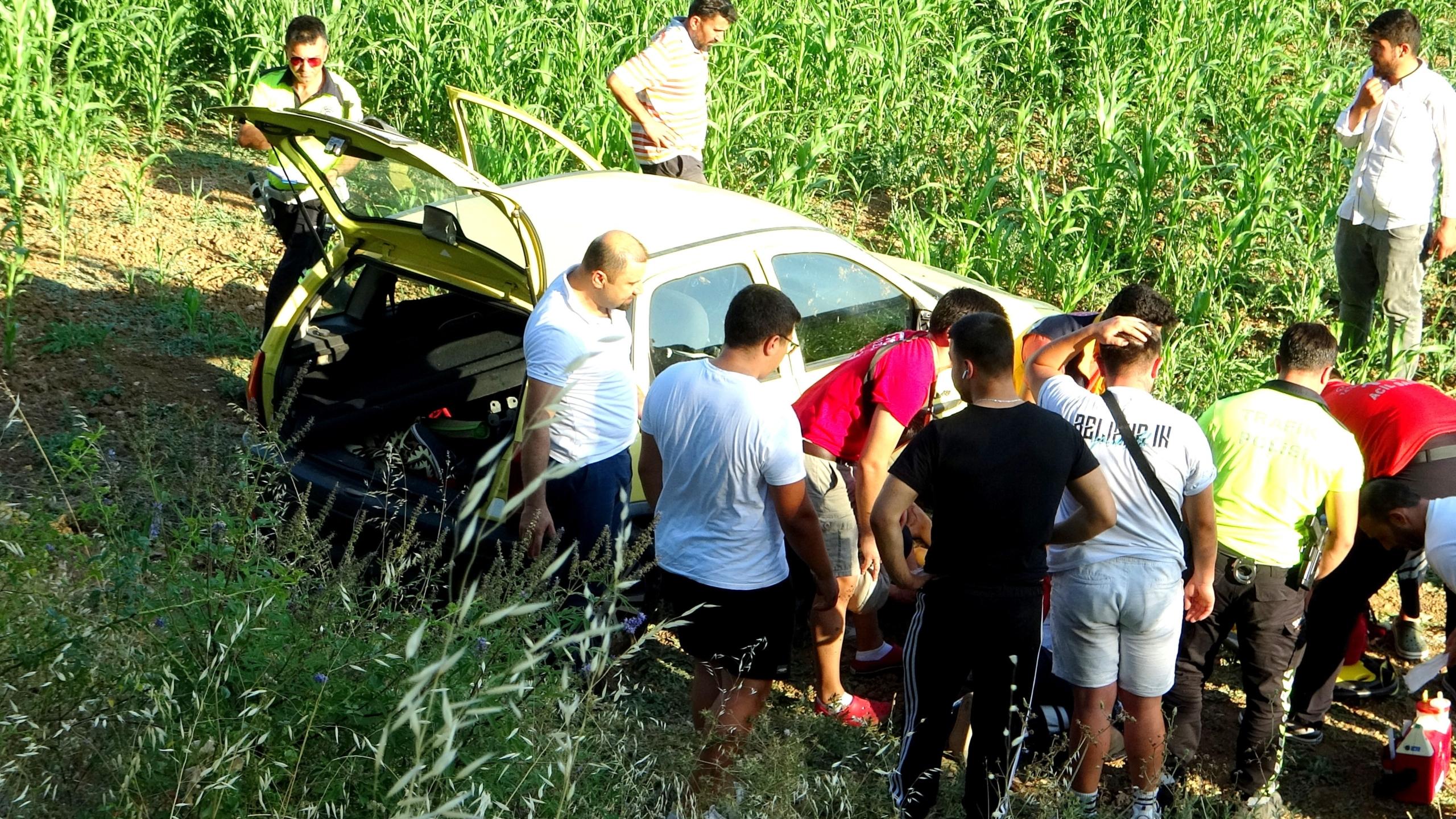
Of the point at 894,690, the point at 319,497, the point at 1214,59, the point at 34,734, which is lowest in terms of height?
the point at 894,690

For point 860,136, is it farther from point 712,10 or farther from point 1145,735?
point 1145,735

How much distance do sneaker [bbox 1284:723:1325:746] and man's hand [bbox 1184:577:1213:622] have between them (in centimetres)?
111

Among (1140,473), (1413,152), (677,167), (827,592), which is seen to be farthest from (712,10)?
(1140,473)

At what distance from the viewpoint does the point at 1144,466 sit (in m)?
4.14

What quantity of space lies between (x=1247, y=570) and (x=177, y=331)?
602cm

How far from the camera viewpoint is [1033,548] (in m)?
3.87

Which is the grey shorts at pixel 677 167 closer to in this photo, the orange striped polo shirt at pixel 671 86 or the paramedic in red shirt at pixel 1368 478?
the orange striped polo shirt at pixel 671 86

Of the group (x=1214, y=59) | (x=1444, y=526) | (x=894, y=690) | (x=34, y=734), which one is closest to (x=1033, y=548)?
(x=1444, y=526)

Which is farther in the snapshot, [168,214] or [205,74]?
[205,74]

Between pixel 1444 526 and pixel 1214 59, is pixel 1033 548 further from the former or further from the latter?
pixel 1214 59

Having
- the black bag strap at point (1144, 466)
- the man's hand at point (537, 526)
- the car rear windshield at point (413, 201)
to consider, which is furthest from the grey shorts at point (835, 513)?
the car rear windshield at point (413, 201)

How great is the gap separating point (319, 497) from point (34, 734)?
2.21 m

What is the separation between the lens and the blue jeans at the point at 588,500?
186 inches

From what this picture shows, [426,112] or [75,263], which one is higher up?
[426,112]
